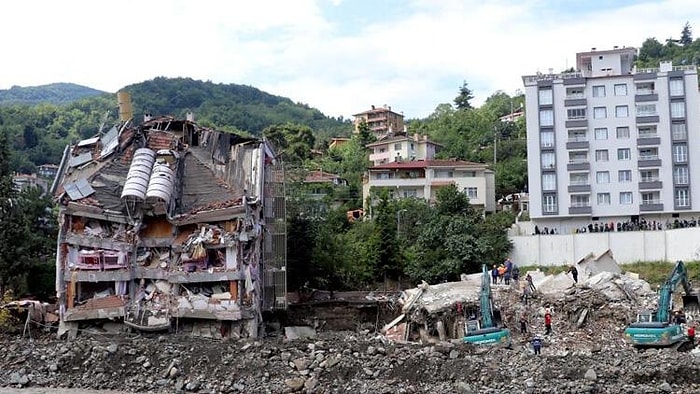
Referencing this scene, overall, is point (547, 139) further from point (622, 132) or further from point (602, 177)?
point (622, 132)

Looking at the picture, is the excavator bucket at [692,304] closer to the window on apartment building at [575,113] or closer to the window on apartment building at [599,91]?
the window on apartment building at [575,113]

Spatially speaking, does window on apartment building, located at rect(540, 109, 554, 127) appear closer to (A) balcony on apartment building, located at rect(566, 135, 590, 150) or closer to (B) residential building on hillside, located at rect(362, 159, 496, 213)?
(A) balcony on apartment building, located at rect(566, 135, 590, 150)

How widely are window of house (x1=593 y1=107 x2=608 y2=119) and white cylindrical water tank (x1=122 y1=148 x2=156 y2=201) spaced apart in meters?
36.2

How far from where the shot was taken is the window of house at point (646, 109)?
206 ft

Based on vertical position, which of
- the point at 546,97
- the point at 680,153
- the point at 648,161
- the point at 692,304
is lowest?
the point at 692,304

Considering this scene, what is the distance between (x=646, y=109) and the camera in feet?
206

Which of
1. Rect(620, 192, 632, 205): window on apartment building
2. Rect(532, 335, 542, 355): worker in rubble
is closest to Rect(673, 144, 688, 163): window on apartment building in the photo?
Rect(620, 192, 632, 205): window on apartment building

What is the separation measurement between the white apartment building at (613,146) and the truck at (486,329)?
28.2 metres

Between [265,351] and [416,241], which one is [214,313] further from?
[416,241]

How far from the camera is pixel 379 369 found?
29.5 meters

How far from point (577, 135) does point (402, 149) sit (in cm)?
2754

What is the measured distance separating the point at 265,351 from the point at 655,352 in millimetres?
14722

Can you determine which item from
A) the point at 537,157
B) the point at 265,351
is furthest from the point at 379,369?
the point at 537,157

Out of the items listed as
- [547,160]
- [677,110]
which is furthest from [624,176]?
[677,110]
